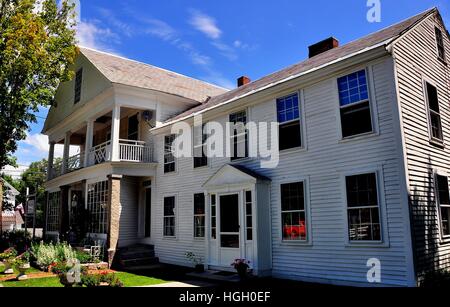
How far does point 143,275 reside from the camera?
13258 mm

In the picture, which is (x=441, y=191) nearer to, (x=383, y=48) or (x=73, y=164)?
(x=383, y=48)

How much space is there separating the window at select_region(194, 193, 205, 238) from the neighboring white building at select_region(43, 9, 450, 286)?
0.04m

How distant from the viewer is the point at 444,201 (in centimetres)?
1075

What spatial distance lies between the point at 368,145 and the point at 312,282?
4250mm

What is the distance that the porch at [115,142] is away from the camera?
1753 centimetres

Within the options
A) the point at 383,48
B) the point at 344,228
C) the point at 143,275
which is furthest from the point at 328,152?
the point at 143,275

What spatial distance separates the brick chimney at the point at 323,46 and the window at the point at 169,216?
9.18 metres

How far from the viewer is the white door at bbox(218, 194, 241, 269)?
12773 mm

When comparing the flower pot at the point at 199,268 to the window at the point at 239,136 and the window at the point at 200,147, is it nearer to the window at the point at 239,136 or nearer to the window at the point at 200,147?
the window at the point at 200,147

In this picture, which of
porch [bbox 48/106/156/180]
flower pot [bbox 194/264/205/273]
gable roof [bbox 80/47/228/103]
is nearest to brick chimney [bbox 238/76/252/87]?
gable roof [bbox 80/47/228/103]

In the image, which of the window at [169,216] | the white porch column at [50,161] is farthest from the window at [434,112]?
the white porch column at [50,161]

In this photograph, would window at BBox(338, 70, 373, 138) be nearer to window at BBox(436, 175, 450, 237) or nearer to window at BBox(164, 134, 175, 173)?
window at BBox(436, 175, 450, 237)

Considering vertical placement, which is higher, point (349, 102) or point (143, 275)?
point (349, 102)

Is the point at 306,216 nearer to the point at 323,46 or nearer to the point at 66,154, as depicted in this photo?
the point at 323,46
